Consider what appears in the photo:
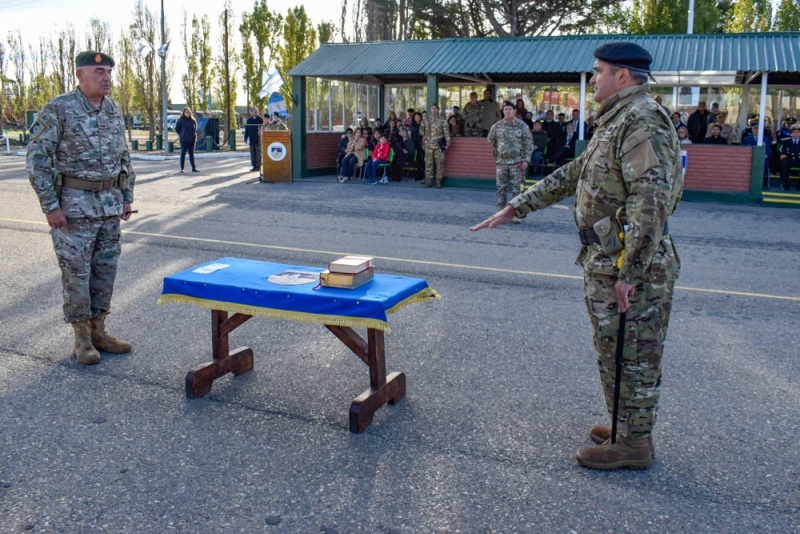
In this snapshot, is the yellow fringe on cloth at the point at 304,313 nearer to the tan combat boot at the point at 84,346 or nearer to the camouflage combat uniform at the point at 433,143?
the tan combat boot at the point at 84,346

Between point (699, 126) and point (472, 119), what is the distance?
5.86 meters

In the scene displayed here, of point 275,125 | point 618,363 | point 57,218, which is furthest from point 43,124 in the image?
point 275,125

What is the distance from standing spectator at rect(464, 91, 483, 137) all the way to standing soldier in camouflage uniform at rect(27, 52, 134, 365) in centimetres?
1589

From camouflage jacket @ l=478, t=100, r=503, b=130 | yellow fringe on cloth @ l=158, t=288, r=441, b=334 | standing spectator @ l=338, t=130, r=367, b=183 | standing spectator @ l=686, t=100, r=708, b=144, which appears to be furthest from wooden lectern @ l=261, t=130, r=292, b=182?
yellow fringe on cloth @ l=158, t=288, r=441, b=334

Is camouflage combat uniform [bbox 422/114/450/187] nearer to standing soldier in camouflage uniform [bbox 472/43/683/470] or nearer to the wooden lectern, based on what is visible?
the wooden lectern

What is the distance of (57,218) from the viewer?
4953 millimetres

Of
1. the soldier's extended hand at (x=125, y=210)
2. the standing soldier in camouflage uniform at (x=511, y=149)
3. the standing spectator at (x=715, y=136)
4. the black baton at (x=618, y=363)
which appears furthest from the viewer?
the standing spectator at (x=715, y=136)

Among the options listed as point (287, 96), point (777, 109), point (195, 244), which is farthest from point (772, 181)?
point (287, 96)

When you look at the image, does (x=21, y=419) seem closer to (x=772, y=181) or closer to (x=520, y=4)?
(x=772, y=181)

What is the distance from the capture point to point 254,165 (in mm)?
23672

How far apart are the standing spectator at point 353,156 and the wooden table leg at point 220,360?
50.7ft

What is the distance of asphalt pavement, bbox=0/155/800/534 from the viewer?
10.8 ft

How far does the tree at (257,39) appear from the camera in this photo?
125ft

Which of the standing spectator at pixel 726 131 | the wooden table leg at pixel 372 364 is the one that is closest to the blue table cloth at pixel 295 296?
the wooden table leg at pixel 372 364
